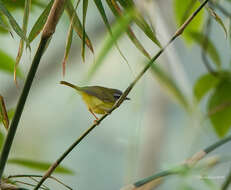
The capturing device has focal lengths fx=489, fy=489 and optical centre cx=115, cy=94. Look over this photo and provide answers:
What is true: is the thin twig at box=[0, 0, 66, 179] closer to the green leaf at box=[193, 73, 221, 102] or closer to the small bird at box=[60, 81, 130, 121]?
the small bird at box=[60, 81, 130, 121]

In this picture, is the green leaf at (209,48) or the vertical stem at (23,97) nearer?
the vertical stem at (23,97)

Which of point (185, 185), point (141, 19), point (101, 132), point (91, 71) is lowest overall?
point (185, 185)

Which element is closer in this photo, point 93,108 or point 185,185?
point 185,185

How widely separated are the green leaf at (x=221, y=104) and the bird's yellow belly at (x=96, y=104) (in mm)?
299

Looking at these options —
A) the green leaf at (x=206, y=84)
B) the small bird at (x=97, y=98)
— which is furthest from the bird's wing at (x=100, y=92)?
the green leaf at (x=206, y=84)

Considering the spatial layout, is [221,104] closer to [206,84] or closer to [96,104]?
[206,84]

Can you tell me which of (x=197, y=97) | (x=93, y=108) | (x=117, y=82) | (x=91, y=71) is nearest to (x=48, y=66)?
(x=117, y=82)

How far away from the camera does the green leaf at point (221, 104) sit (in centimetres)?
101

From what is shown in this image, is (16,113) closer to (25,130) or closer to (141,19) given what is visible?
(141,19)

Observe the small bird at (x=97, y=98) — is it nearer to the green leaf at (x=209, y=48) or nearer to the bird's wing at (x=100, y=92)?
the bird's wing at (x=100, y=92)

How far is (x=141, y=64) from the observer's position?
594 millimetres

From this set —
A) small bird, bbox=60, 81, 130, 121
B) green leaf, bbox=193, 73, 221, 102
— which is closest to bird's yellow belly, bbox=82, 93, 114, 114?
small bird, bbox=60, 81, 130, 121

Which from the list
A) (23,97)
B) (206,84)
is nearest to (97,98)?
(23,97)

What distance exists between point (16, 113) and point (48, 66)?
2397 millimetres
